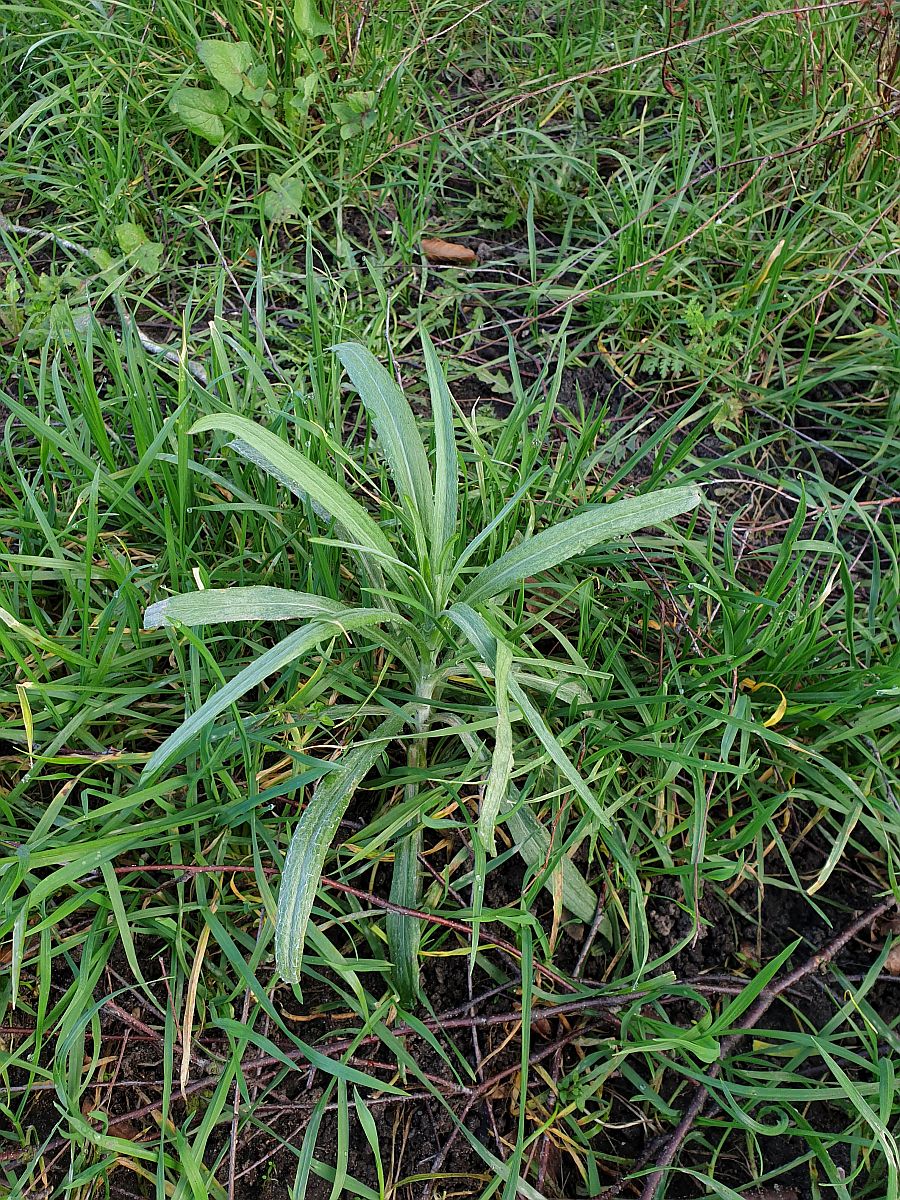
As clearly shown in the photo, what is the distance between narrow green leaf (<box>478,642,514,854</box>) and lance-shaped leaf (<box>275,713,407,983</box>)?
0.22 m

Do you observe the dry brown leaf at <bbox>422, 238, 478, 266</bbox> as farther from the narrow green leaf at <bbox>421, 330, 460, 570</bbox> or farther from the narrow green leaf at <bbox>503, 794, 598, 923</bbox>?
the narrow green leaf at <bbox>503, 794, 598, 923</bbox>

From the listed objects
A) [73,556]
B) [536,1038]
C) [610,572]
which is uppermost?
[73,556]

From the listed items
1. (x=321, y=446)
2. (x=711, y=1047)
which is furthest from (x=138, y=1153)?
(x=321, y=446)

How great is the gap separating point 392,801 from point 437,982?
0.26 m

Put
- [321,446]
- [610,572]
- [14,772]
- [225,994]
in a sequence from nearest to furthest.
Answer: [225,994]
[14,772]
[321,446]
[610,572]

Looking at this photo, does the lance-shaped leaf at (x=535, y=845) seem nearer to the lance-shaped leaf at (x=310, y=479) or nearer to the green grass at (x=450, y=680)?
the green grass at (x=450, y=680)

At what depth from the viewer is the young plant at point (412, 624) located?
3.34ft

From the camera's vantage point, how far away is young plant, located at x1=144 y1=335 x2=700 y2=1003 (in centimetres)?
102

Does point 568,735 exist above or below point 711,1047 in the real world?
above

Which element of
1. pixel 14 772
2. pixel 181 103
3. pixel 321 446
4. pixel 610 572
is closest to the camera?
pixel 14 772

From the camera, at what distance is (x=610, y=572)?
1.58 meters

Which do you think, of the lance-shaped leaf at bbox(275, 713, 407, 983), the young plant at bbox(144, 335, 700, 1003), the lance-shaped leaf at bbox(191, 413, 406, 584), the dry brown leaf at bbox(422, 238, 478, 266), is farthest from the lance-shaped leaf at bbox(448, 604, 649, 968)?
the dry brown leaf at bbox(422, 238, 478, 266)

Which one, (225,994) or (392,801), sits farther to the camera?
(392,801)

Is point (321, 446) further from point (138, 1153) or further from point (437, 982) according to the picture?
point (138, 1153)
